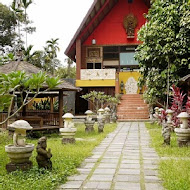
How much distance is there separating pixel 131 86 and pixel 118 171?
17.5 meters

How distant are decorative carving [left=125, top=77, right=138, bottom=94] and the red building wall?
3.10 m

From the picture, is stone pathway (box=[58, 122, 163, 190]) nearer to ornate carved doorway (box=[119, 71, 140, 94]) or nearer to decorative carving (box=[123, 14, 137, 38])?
ornate carved doorway (box=[119, 71, 140, 94])

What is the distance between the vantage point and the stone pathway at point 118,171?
414 cm

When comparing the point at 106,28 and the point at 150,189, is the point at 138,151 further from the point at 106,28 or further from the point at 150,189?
the point at 106,28

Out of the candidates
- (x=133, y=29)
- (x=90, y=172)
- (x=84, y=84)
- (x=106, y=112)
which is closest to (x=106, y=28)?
(x=133, y=29)

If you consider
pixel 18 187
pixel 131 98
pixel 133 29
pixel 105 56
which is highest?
pixel 133 29

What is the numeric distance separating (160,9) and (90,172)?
9.60 m

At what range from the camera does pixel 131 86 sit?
72.7 ft

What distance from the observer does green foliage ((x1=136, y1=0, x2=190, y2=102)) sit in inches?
461

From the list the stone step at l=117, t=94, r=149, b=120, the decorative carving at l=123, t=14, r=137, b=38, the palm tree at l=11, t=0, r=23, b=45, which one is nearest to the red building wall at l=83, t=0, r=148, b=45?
the decorative carving at l=123, t=14, r=137, b=38

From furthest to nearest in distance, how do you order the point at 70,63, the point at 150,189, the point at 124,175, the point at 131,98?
the point at 70,63 < the point at 131,98 < the point at 124,175 < the point at 150,189

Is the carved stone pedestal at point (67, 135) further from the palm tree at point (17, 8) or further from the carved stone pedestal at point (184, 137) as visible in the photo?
the palm tree at point (17, 8)

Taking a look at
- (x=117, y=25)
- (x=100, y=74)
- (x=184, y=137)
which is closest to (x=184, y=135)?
(x=184, y=137)

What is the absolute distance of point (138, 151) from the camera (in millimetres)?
7055
